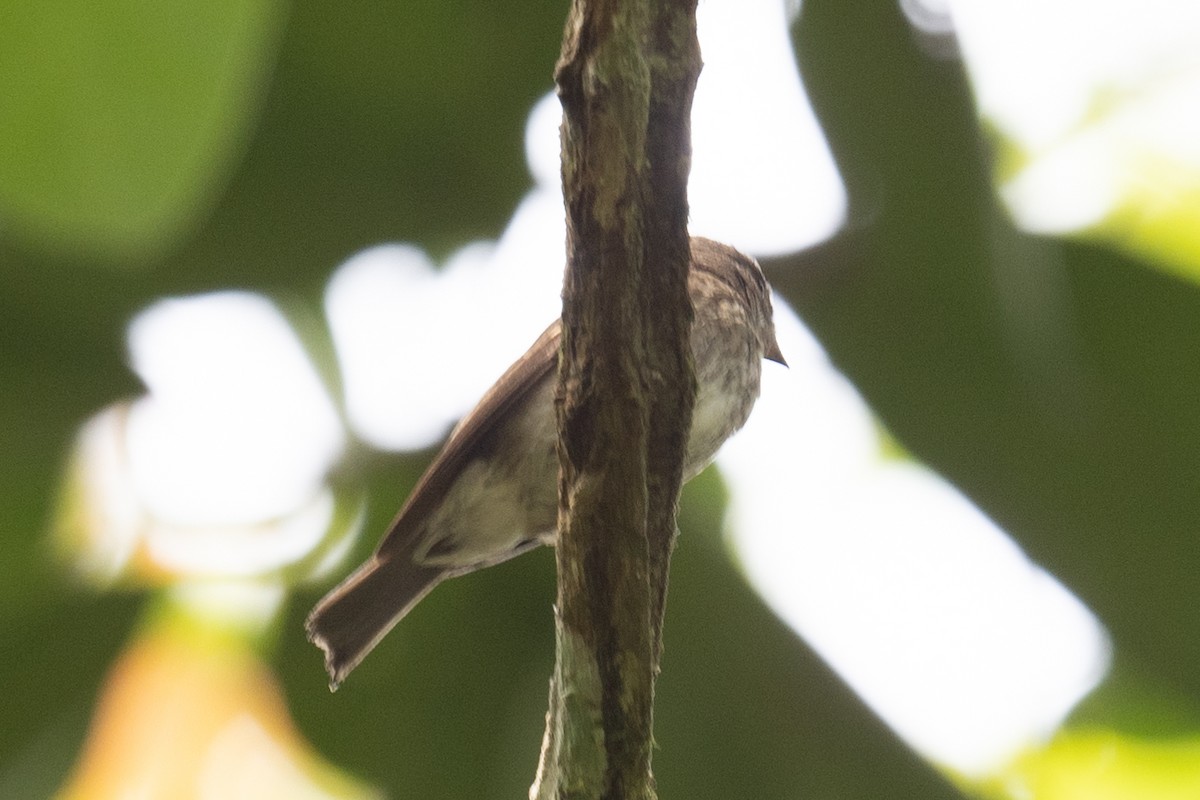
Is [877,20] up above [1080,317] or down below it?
above

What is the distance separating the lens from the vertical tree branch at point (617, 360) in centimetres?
161

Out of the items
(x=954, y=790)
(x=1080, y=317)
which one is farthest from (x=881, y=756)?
(x=1080, y=317)

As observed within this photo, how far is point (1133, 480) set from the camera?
348 centimetres

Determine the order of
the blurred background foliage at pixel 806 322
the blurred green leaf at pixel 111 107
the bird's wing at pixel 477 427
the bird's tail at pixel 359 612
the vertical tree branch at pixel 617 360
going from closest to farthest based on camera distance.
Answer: the vertical tree branch at pixel 617 360 → the blurred green leaf at pixel 111 107 → the bird's wing at pixel 477 427 → the bird's tail at pixel 359 612 → the blurred background foliage at pixel 806 322

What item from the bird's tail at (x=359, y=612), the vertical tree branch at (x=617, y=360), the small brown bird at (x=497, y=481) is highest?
the vertical tree branch at (x=617, y=360)

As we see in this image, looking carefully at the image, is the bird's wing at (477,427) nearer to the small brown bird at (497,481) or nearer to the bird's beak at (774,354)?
the small brown bird at (497,481)

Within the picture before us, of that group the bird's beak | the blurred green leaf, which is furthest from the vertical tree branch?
the bird's beak

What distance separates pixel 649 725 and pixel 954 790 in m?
2.27

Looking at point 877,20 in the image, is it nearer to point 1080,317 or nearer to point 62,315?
point 1080,317

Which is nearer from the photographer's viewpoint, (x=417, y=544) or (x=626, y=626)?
(x=626, y=626)

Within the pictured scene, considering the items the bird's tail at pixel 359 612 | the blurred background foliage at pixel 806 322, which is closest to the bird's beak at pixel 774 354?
the blurred background foliage at pixel 806 322

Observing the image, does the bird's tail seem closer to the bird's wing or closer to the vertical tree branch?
the bird's wing

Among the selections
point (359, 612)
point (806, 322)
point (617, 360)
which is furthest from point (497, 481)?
point (617, 360)

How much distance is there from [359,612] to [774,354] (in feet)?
4.17
